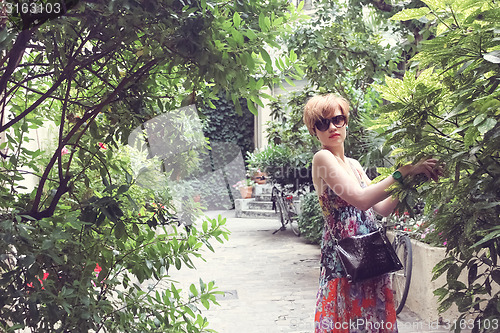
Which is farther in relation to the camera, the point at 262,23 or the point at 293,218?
the point at 293,218

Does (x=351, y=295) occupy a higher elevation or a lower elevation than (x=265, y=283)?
higher

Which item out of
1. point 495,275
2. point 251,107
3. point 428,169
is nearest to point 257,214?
point 251,107

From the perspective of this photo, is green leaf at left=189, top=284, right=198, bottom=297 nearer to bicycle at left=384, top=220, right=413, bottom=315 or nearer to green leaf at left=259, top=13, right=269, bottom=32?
green leaf at left=259, top=13, right=269, bottom=32

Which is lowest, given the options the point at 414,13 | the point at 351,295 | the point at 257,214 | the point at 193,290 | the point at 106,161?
the point at 257,214

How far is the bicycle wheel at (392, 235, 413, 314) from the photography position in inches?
Result: 198

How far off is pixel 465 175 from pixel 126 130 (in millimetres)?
1496

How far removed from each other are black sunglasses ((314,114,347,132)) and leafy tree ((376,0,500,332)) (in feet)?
3.06

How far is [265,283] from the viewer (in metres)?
6.88

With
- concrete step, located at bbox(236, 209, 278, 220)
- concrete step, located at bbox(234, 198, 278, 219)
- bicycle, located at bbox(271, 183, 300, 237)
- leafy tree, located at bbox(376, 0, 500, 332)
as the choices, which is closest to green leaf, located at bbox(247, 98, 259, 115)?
leafy tree, located at bbox(376, 0, 500, 332)

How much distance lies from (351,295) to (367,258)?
0.23m

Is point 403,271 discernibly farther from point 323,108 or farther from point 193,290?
point 193,290

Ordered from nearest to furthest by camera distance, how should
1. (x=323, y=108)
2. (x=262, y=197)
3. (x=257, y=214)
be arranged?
(x=323, y=108)
(x=257, y=214)
(x=262, y=197)

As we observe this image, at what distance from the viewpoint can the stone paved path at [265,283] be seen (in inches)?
197

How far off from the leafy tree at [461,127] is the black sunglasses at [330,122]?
0.93 meters
